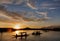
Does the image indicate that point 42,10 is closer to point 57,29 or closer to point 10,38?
point 57,29

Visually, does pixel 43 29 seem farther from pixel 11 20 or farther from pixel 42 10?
pixel 11 20

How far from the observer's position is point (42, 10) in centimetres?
413

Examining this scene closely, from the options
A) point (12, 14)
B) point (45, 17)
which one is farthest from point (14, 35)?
point (45, 17)

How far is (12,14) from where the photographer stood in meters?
4.15

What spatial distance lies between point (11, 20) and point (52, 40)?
963 mm

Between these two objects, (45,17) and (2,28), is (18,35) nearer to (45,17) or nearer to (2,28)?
(2,28)

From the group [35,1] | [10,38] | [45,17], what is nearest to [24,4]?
[35,1]

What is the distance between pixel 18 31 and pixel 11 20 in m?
0.28

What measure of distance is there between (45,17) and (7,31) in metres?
0.86

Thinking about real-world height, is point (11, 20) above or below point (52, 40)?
above

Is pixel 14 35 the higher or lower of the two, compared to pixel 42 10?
lower

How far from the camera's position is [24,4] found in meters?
4.12

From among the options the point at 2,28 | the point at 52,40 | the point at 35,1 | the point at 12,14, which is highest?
the point at 35,1

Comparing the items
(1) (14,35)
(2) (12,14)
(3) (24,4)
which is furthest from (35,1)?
(1) (14,35)
